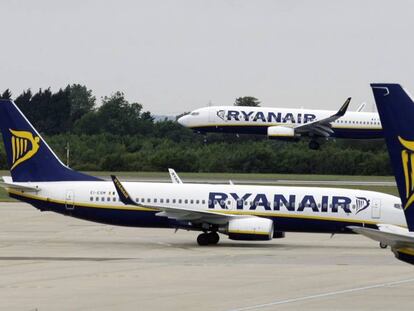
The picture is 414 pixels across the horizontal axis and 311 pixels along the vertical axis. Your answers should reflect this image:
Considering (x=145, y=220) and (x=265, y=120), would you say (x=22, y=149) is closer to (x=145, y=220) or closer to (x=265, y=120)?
(x=145, y=220)

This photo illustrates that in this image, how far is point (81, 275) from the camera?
30.4 m

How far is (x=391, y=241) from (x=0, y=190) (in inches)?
2304

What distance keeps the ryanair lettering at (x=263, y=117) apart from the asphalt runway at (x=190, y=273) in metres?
36.3

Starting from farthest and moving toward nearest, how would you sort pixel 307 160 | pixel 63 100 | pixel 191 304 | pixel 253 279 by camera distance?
pixel 63 100, pixel 307 160, pixel 253 279, pixel 191 304

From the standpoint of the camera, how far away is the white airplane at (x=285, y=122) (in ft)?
272

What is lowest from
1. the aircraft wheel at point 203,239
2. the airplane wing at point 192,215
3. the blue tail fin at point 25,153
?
the aircraft wheel at point 203,239

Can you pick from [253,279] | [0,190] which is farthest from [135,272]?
[0,190]

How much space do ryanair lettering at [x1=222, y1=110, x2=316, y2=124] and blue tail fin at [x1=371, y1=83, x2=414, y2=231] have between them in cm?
6442

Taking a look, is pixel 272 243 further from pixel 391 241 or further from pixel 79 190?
pixel 391 241

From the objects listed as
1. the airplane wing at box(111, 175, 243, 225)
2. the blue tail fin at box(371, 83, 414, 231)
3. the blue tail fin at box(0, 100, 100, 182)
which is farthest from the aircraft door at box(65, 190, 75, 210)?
the blue tail fin at box(371, 83, 414, 231)

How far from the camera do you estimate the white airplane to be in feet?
272

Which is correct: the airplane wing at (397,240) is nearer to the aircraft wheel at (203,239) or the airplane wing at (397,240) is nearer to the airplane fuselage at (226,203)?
the airplane fuselage at (226,203)

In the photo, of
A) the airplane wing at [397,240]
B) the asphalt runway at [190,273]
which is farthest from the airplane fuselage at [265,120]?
the airplane wing at [397,240]

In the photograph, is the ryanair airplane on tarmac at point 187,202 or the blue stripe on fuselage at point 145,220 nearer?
the ryanair airplane on tarmac at point 187,202
